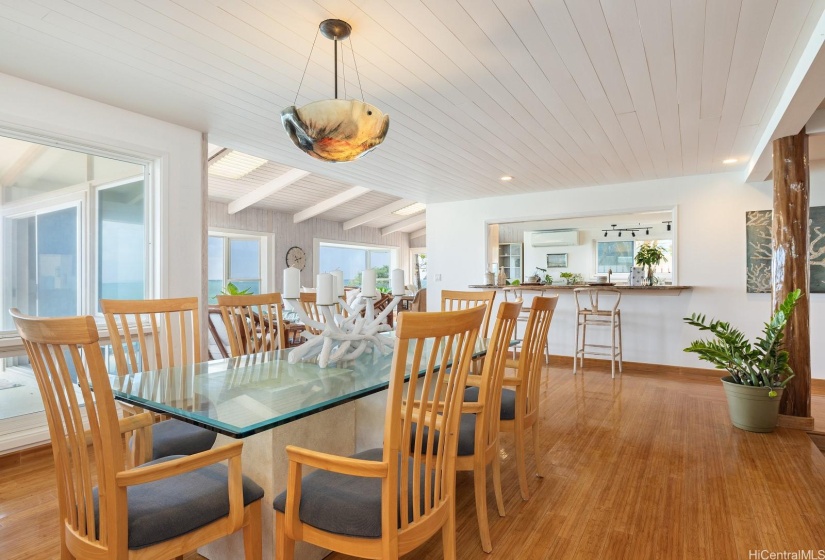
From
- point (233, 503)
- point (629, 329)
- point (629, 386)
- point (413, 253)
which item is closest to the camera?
point (233, 503)

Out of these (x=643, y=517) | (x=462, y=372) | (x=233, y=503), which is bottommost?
(x=643, y=517)

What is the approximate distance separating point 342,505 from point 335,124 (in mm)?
1514

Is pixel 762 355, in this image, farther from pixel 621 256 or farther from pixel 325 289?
pixel 621 256

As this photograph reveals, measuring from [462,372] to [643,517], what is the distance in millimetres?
1390

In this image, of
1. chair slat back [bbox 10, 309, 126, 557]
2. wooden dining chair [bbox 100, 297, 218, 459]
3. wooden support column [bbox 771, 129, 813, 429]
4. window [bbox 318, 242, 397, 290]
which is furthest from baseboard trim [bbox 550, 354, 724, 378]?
chair slat back [bbox 10, 309, 126, 557]

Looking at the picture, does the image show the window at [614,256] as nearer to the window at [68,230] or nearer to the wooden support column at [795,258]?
the wooden support column at [795,258]

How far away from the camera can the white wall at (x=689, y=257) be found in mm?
4891

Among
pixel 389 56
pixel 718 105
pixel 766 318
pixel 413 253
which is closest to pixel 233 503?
pixel 389 56

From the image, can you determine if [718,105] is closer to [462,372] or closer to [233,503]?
[462,372]

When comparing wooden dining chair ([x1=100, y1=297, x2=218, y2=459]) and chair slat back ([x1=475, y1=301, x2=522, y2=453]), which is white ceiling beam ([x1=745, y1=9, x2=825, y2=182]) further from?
wooden dining chair ([x1=100, y1=297, x2=218, y2=459])

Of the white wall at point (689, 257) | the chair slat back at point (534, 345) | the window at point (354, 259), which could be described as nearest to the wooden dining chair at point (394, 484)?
the chair slat back at point (534, 345)

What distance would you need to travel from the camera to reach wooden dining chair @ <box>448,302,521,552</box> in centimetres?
182

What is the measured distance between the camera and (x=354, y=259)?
35.8 feet

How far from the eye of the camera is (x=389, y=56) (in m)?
2.42
